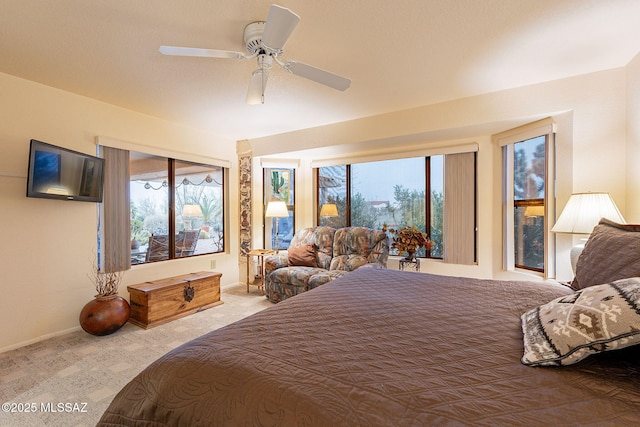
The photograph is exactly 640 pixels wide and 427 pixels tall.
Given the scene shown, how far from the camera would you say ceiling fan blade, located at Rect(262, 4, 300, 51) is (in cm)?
132

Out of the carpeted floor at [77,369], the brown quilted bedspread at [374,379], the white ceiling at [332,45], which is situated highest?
the white ceiling at [332,45]

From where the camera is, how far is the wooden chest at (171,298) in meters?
3.05

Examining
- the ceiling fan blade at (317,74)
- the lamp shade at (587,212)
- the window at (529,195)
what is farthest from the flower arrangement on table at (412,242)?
the ceiling fan blade at (317,74)

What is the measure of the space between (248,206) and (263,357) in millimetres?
3917

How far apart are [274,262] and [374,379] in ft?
10.6

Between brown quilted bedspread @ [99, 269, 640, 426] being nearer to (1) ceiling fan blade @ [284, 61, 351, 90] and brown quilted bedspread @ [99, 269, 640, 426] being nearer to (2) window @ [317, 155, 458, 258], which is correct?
(1) ceiling fan blade @ [284, 61, 351, 90]

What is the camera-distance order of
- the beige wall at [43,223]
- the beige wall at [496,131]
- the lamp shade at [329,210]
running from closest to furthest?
the beige wall at [496,131], the beige wall at [43,223], the lamp shade at [329,210]

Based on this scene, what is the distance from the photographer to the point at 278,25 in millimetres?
1426

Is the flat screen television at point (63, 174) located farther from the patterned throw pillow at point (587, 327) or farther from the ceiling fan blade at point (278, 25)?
the patterned throw pillow at point (587, 327)

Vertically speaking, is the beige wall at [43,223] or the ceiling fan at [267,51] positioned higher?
the ceiling fan at [267,51]

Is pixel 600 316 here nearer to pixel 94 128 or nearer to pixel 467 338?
pixel 467 338

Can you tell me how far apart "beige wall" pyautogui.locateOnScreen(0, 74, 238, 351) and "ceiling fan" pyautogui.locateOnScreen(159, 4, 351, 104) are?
207cm

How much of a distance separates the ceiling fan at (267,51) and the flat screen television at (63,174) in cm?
185

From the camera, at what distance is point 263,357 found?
3.18ft
